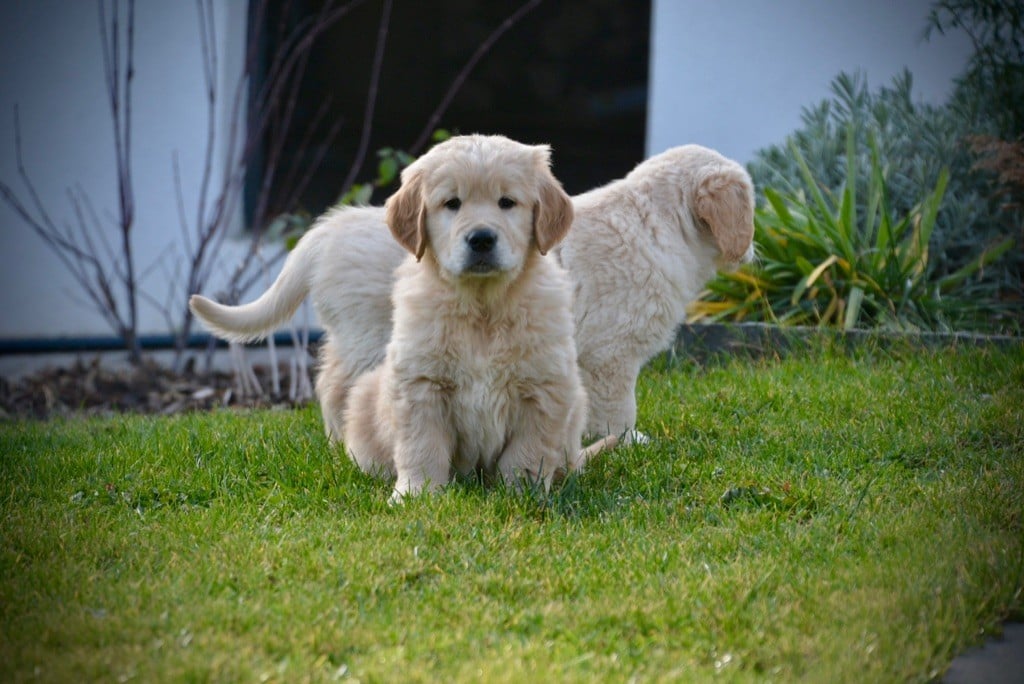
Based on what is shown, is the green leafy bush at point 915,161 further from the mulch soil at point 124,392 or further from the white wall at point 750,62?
the mulch soil at point 124,392

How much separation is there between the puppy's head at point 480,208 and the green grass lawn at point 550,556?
75cm

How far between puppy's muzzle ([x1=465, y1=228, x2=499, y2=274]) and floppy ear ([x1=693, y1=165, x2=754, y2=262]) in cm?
151

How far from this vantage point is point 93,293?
6824 millimetres

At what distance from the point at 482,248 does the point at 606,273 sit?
1.27 meters

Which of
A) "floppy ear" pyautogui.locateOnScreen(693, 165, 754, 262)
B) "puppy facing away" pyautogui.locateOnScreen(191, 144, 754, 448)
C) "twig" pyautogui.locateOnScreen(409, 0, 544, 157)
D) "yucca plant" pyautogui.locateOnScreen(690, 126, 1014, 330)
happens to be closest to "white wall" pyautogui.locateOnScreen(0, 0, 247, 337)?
"twig" pyautogui.locateOnScreen(409, 0, 544, 157)

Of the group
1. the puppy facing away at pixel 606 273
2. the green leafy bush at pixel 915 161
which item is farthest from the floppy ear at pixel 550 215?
the green leafy bush at pixel 915 161

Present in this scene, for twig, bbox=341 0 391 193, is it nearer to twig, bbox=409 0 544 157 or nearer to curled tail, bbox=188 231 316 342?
twig, bbox=409 0 544 157

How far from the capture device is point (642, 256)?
15.3ft

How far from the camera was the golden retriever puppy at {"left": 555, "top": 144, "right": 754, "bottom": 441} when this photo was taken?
454 centimetres

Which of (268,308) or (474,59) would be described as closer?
(268,308)

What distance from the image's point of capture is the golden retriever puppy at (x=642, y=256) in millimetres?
4543

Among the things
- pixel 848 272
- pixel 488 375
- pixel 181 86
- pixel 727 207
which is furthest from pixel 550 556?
pixel 181 86

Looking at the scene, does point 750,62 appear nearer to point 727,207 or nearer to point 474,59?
point 474,59

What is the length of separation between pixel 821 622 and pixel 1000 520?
0.88m
